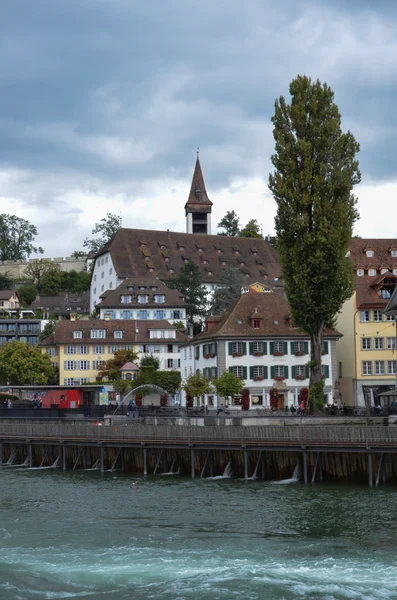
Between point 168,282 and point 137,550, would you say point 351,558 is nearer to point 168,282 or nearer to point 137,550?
point 137,550

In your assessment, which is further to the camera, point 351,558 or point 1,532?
point 1,532

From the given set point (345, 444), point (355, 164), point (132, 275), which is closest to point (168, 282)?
point (132, 275)

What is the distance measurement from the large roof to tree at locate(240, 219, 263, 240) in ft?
39.2

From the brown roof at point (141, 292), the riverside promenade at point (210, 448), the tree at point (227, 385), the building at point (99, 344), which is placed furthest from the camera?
the brown roof at point (141, 292)

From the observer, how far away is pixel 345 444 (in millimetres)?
42812

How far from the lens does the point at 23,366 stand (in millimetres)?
97812

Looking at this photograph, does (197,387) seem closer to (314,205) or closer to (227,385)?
(227,385)

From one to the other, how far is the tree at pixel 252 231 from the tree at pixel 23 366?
72.1 metres

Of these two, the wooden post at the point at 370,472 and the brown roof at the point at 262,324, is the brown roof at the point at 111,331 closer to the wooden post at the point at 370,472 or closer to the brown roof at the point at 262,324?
the brown roof at the point at 262,324

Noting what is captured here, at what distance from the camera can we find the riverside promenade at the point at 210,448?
42.9 meters

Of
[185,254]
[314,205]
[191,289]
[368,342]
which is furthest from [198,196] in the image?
[314,205]

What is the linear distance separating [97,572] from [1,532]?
7.51 metres

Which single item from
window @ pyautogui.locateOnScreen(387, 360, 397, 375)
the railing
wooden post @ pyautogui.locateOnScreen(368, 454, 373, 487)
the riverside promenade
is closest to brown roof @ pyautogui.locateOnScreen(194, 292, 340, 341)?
window @ pyautogui.locateOnScreen(387, 360, 397, 375)

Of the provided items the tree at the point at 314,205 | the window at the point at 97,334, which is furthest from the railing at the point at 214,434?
the window at the point at 97,334
